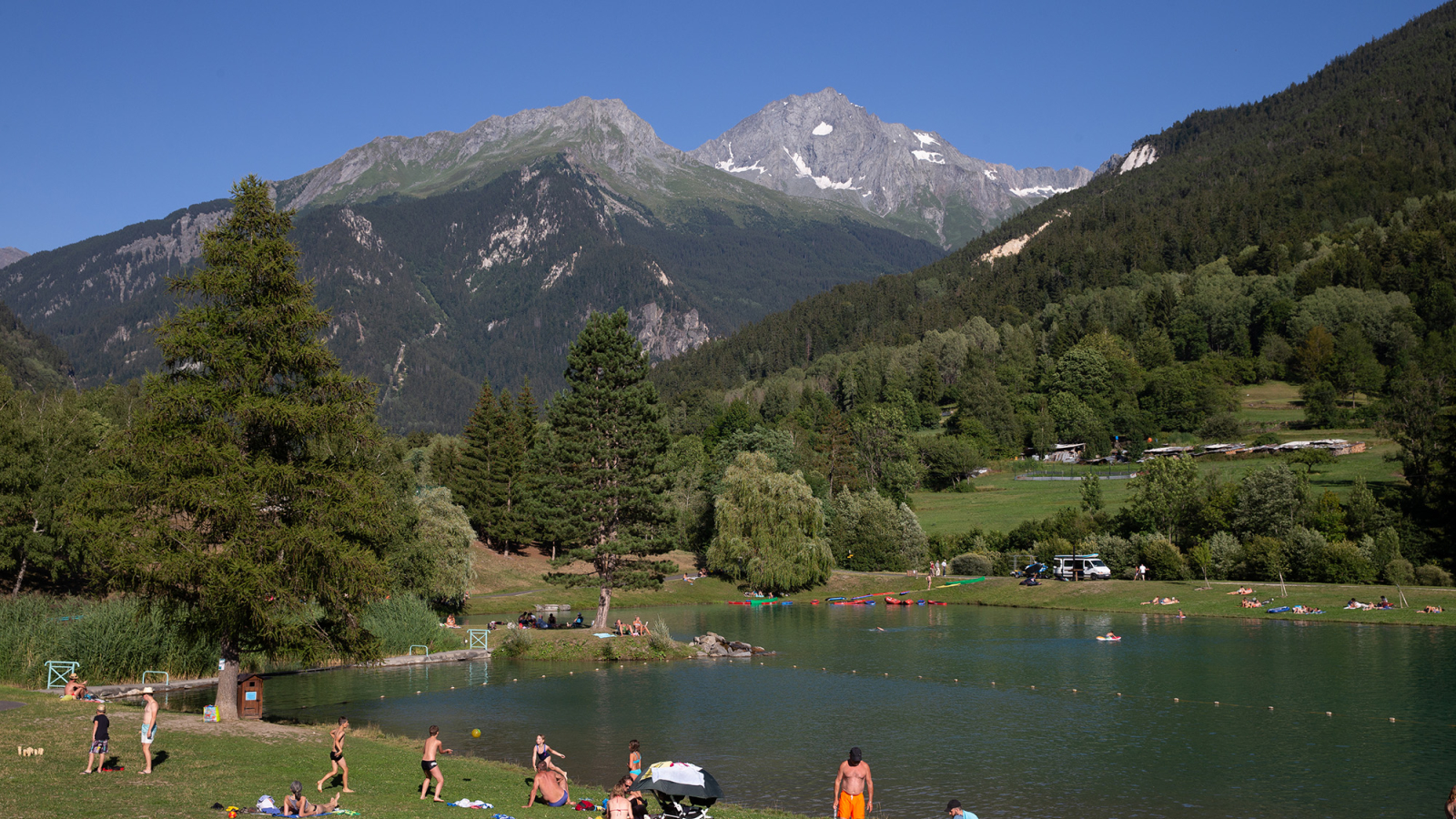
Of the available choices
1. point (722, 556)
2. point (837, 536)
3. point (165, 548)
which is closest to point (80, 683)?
point (165, 548)

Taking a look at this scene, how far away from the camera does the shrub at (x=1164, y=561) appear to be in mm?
74188

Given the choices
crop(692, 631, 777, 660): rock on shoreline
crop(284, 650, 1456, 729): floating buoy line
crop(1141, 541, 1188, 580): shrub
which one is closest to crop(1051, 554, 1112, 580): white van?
crop(1141, 541, 1188, 580): shrub

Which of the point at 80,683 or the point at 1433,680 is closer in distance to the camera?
the point at 80,683

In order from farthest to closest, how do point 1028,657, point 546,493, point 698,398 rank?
1. point 698,398
2. point 546,493
3. point 1028,657

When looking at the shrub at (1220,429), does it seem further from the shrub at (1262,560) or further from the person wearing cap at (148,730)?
the person wearing cap at (148,730)

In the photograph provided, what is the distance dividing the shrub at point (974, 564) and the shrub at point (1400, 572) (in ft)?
104

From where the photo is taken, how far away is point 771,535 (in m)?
84.6

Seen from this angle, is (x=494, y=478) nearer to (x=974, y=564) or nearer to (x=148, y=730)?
(x=974, y=564)

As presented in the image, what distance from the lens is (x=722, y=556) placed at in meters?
85.8

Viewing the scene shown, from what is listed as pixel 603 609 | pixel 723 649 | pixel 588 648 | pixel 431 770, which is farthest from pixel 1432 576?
pixel 431 770

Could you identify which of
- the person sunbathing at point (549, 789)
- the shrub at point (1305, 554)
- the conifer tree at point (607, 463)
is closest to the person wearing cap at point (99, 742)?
the person sunbathing at point (549, 789)

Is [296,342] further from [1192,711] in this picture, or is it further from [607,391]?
[1192,711]

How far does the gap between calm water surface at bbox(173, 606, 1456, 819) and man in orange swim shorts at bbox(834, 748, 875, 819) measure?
359cm

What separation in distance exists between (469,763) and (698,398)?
163 metres
